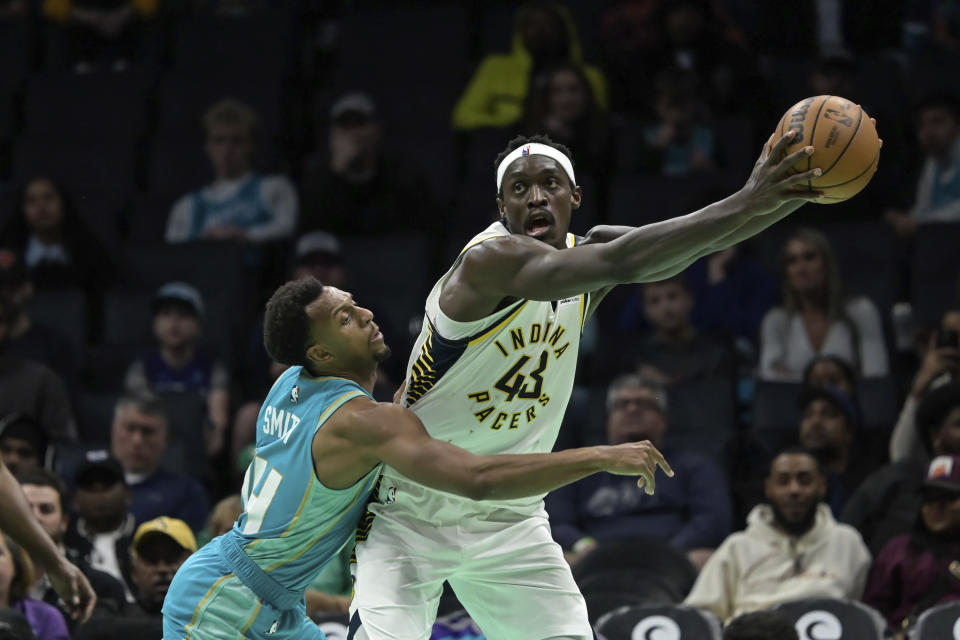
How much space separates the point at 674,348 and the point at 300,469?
17.4 ft

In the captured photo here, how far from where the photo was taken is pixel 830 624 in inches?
302

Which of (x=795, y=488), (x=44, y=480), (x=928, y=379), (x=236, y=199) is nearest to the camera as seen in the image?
(x=44, y=480)

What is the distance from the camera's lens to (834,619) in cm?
770

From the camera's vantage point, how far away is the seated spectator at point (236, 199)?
11.9 m

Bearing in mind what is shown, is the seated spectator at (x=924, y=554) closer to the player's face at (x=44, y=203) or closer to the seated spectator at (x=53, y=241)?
the seated spectator at (x=53, y=241)

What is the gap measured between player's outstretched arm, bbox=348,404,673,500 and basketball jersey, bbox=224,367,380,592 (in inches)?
8.7

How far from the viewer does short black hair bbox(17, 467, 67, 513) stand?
849 cm

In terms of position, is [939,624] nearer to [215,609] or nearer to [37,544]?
[215,609]

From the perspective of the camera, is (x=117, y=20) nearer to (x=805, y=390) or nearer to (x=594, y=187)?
(x=594, y=187)

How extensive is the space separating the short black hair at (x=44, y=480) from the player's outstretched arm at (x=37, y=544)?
2348 mm

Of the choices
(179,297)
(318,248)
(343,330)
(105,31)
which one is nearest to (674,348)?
(318,248)

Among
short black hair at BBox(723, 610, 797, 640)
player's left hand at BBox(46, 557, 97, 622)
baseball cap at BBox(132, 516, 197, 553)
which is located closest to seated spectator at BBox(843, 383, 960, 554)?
short black hair at BBox(723, 610, 797, 640)

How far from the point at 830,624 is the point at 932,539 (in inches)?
38.9

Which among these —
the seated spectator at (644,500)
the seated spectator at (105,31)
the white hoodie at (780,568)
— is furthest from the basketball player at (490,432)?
the seated spectator at (105,31)
